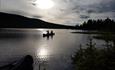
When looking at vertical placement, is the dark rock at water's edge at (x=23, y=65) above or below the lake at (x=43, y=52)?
above

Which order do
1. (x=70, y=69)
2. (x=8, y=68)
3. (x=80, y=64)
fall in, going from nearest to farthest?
(x=80, y=64), (x=8, y=68), (x=70, y=69)

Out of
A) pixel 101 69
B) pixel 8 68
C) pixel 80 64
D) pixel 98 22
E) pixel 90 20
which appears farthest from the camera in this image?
pixel 90 20

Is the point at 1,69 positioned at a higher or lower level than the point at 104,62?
lower

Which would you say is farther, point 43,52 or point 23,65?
point 43,52

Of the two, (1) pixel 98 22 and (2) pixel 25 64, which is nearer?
(2) pixel 25 64

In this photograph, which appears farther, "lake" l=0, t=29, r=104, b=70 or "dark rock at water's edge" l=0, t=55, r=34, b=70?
"lake" l=0, t=29, r=104, b=70

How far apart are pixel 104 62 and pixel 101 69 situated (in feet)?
2.92

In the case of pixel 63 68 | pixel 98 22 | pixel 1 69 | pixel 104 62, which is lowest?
pixel 63 68

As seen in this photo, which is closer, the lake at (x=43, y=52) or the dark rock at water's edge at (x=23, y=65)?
the dark rock at water's edge at (x=23, y=65)

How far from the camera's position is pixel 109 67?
11.4 m

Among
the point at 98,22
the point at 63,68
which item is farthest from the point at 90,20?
the point at 63,68

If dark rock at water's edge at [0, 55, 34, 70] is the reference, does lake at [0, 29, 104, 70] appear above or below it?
below

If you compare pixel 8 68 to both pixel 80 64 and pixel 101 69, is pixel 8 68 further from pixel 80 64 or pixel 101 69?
pixel 101 69

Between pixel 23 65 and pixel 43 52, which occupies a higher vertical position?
pixel 23 65
